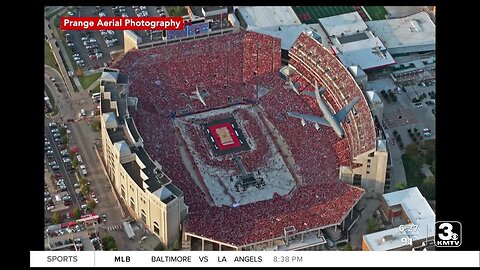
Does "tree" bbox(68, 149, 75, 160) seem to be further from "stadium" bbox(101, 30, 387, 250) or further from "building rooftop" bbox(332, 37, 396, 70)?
"building rooftop" bbox(332, 37, 396, 70)

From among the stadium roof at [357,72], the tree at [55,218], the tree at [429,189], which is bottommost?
the tree at [55,218]

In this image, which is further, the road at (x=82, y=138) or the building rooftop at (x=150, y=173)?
the road at (x=82, y=138)

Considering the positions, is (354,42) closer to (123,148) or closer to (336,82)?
(336,82)

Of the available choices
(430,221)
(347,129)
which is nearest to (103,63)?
(347,129)

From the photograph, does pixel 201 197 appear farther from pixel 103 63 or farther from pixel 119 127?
pixel 103 63

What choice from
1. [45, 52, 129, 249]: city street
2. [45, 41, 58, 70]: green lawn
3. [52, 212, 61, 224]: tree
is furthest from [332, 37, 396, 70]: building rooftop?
[52, 212, 61, 224]: tree

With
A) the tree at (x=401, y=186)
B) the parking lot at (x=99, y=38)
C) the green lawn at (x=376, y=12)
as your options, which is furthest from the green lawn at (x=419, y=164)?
the parking lot at (x=99, y=38)

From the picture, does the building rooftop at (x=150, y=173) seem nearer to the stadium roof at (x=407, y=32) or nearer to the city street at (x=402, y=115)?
the city street at (x=402, y=115)
